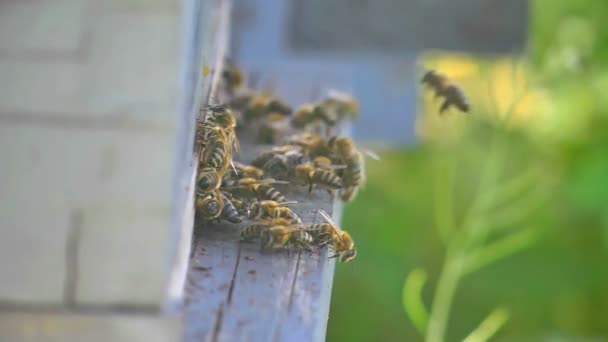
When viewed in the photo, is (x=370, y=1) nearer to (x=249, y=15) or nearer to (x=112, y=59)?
(x=249, y=15)

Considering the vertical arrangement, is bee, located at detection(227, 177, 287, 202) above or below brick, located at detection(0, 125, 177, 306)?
below

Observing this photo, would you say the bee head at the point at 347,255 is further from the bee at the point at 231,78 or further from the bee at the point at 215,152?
the bee at the point at 231,78

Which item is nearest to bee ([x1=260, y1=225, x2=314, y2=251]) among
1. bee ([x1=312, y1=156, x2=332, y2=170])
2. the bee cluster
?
the bee cluster

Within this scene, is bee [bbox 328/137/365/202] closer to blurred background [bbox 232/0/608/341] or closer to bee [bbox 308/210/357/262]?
bee [bbox 308/210/357/262]

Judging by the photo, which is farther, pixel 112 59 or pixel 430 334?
pixel 430 334

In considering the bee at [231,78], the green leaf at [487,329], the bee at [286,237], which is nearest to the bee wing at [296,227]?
the bee at [286,237]

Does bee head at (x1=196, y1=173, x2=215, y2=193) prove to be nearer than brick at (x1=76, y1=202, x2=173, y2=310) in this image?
No

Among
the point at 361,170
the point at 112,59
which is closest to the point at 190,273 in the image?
the point at 112,59
